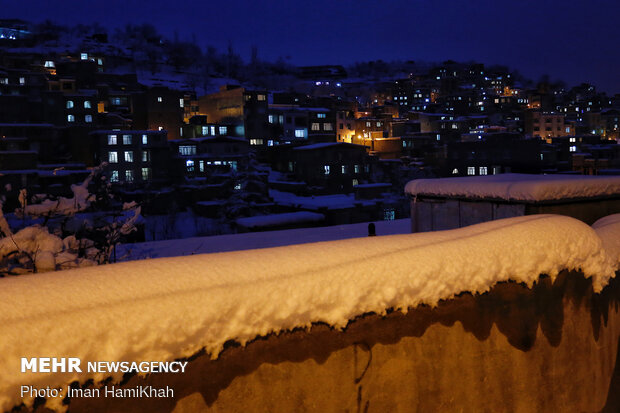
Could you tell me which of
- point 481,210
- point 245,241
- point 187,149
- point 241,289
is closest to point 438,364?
point 241,289

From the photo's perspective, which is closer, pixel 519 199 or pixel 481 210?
pixel 519 199

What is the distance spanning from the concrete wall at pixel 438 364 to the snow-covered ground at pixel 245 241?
279 inches

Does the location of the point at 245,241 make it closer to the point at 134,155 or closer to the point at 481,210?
the point at 481,210

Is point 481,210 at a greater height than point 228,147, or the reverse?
point 228,147

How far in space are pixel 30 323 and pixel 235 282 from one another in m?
0.99

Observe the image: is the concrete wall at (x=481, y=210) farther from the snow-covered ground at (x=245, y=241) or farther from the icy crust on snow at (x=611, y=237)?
the icy crust on snow at (x=611, y=237)

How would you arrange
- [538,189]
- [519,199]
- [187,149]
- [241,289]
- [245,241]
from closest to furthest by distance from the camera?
[241,289]
[538,189]
[519,199]
[245,241]
[187,149]

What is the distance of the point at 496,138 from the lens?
179 feet

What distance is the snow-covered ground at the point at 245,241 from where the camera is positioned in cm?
1067

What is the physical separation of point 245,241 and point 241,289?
8771mm

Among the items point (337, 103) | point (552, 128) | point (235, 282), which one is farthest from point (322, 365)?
point (552, 128)

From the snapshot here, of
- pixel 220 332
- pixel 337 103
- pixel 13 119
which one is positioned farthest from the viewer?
pixel 337 103

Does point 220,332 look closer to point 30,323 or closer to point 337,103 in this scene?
point 30,323

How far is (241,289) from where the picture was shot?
2.74 metres
